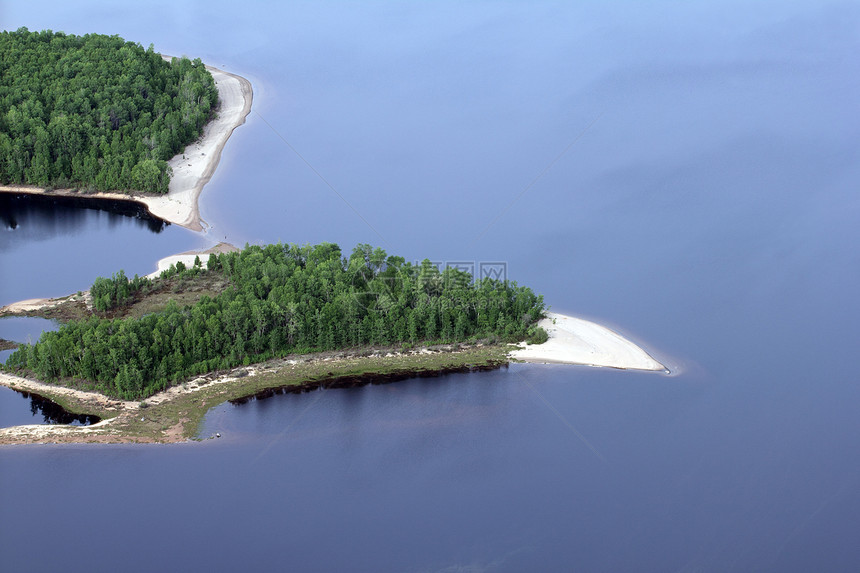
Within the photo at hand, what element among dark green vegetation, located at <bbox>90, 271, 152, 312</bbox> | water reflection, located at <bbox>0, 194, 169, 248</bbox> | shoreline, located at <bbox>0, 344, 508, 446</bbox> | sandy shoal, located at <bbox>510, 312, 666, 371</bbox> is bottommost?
shoreline, located at <bbox>0, 344, 508, 446</bbox>

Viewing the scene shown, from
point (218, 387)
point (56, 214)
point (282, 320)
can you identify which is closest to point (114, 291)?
point (282, 320)

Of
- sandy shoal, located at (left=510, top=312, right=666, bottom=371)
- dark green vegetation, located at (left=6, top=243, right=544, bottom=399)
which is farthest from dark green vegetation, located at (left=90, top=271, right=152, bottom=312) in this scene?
sandy shoal, located at (left=510, top=312, right=666, bottom=371)

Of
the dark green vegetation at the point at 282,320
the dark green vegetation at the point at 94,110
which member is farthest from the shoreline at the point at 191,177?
the dark green vegetation at the point at 282,320

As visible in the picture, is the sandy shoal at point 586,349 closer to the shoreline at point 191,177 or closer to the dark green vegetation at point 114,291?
the dark green vegetation at point 114,291

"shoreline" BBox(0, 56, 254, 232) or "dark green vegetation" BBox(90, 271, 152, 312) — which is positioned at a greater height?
"shoreline" BBox(0, 56, 254, 232)

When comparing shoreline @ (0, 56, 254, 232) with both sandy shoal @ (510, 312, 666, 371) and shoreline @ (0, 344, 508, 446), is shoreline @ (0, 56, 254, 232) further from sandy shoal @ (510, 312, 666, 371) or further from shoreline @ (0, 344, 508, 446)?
sandy shoal @ (510, 312, 666, 371)

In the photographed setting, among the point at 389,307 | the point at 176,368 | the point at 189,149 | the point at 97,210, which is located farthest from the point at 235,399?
the point at 189,149

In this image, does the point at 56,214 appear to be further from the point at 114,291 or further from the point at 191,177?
the point at 114,291
